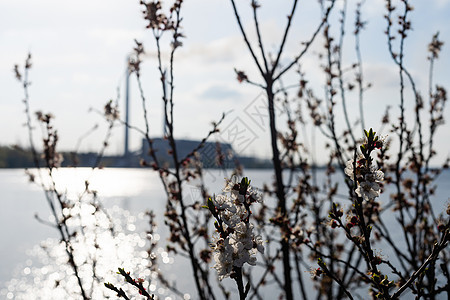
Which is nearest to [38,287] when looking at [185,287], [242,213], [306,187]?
[185,287]

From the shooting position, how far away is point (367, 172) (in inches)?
45.6

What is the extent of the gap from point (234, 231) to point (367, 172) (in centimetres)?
43

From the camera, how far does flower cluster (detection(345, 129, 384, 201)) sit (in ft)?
3.63

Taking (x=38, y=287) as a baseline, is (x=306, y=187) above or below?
above

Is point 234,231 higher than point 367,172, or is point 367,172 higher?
point 367,172

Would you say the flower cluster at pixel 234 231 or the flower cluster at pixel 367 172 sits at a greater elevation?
the flower cluster at pixel 367 172

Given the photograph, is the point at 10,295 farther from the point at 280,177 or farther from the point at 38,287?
the point at 280,177

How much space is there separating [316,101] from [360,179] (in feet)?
10.0

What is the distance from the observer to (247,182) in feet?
3.76

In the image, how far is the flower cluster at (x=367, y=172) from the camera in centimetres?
111

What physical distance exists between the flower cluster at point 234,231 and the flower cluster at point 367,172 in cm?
30

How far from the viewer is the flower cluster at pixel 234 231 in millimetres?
1079

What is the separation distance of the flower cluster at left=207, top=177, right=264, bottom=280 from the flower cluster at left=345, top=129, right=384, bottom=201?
296mm

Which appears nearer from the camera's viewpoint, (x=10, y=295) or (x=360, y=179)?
(x=360, y=179)
